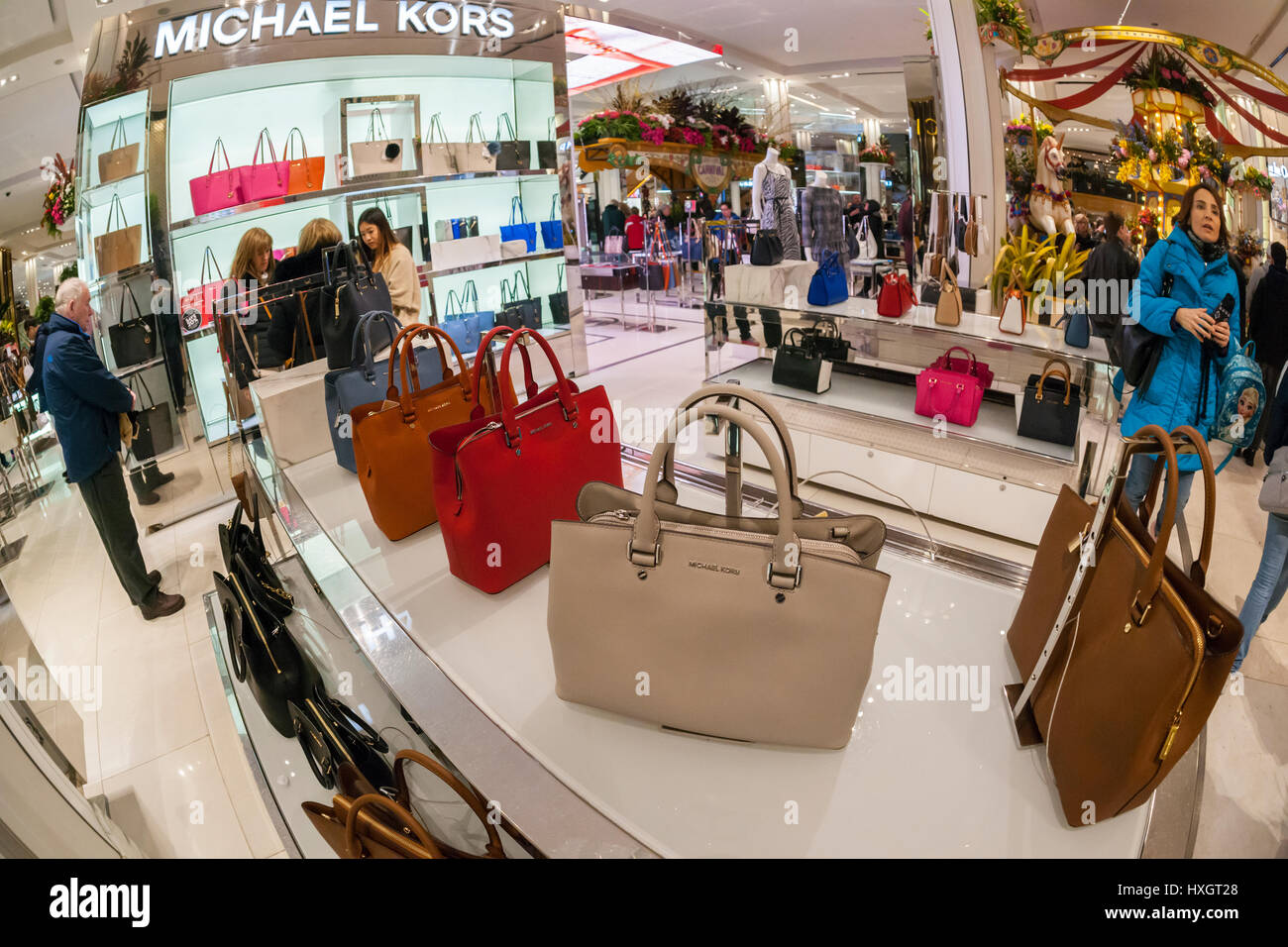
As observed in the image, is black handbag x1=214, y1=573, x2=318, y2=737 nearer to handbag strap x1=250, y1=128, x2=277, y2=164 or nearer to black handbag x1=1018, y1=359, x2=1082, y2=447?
handbag strap x1=250, y1=128, x2=277, y2=164

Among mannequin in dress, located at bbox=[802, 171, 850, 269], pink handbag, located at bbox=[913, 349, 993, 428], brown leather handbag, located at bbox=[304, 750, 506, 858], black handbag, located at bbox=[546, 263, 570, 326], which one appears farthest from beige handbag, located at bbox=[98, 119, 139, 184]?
mannequin in dress, located at bbox=[802, 171, 850, 269]

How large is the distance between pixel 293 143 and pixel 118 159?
131cm

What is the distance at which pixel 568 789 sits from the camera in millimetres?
932

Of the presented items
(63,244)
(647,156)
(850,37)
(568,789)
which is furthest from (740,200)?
(568,789)

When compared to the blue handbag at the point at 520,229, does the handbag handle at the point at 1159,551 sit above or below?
below

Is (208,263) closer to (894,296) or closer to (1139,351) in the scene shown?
(894,296)

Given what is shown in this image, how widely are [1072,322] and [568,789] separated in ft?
9.94

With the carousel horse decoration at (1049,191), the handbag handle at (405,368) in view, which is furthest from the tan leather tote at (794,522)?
the carousel horse decoration at (1049,191)

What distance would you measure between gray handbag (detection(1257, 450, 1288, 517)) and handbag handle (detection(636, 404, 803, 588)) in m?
2.28

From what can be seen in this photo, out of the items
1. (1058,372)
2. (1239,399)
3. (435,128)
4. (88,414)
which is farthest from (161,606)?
(1239,399)

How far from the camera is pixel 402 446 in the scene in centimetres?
160

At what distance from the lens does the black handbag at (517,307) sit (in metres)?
4.97

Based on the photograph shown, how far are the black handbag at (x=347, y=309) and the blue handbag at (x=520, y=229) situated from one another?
89.0 inches

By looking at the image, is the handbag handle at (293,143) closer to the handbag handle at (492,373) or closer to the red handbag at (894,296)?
the handbag handle at (492,373)
